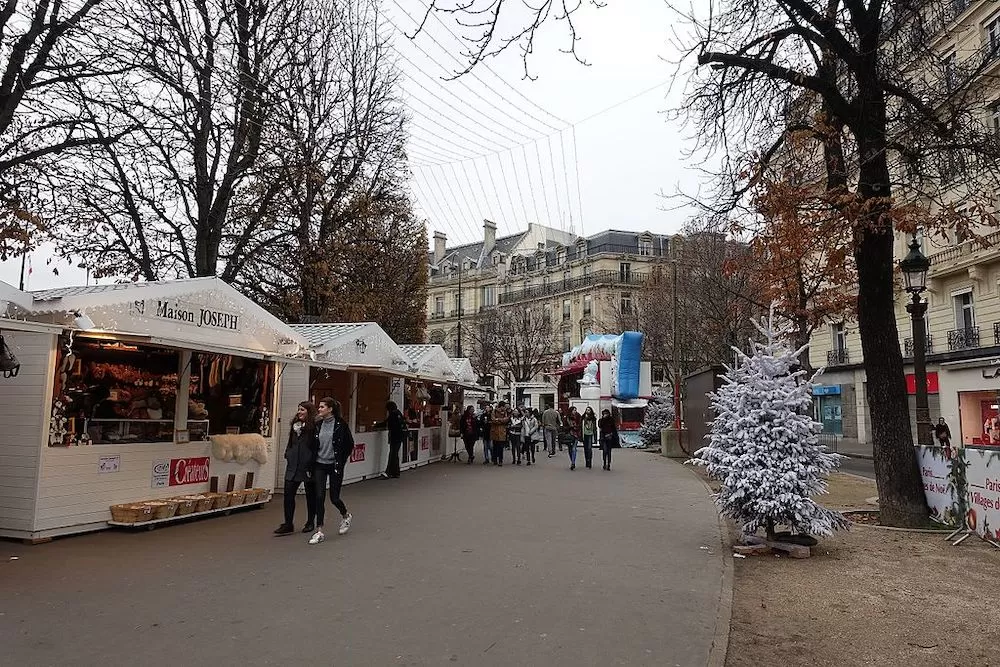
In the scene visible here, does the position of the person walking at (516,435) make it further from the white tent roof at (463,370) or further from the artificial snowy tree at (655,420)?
the artificial snowy tree at (655,420)

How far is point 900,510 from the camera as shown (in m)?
10.1

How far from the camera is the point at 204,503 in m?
10.2

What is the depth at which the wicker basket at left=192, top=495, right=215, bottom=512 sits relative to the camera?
10102 mm

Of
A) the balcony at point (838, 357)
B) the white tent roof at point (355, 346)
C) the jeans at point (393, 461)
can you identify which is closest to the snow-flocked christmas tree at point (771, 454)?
the white tent roof at point (355, 346)

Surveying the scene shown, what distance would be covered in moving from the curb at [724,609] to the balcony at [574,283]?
172 feet

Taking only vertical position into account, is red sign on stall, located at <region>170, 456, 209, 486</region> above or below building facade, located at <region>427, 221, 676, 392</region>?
below

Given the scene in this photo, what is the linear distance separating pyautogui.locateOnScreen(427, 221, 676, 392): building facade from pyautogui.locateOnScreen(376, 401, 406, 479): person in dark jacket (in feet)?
130

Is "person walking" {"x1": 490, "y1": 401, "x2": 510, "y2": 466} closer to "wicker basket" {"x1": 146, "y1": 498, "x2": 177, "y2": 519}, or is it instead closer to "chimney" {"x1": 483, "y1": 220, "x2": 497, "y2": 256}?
"wicker basket" {"x1": 146, "y1": 498, "x2": 177, "y2": 519}

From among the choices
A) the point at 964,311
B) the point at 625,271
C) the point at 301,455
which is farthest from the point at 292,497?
the point at 625,271

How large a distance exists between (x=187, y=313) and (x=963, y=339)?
97.9 ft

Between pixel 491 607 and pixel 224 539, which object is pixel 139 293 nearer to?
pixel 224 539

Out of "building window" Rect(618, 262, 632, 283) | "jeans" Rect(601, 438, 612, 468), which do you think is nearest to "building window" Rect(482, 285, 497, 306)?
"building window" Rect(618, 262, 632, 283)

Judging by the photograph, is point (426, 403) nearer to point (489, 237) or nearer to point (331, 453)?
point (331, 453)

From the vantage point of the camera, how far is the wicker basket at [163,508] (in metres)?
9.38
